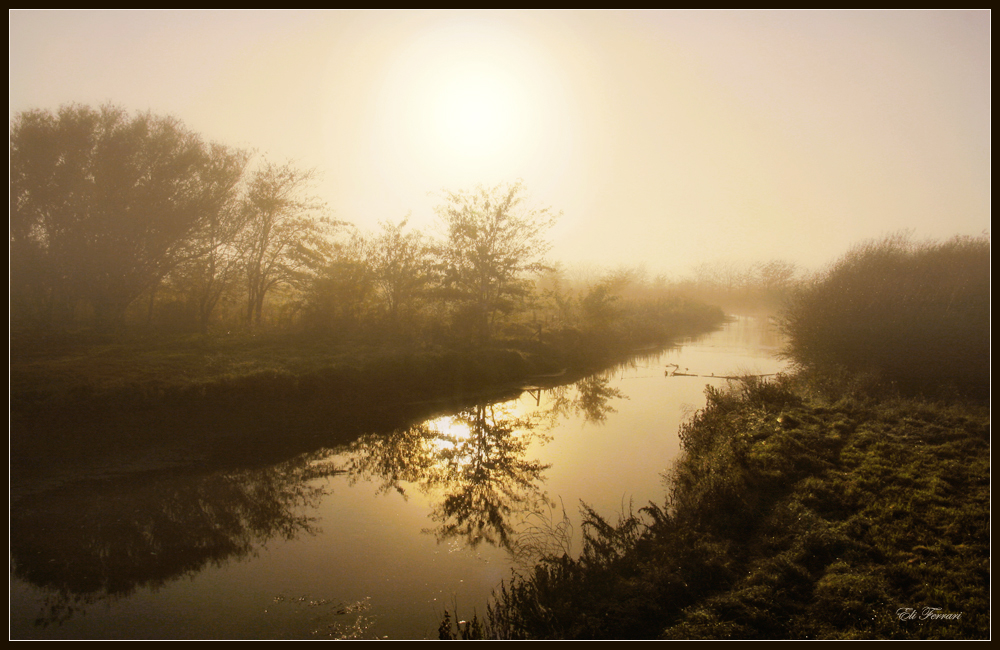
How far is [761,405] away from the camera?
43.7 feet

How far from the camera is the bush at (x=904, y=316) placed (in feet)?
41.8

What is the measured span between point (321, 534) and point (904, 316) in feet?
55.4

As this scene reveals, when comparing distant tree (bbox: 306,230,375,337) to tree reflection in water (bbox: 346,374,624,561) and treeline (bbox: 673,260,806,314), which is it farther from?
treeline (bbox: 673,260,806,314)

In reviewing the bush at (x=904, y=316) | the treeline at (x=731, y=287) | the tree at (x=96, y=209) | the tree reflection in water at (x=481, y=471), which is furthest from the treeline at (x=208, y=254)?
the treeline at (x=731, y=287)

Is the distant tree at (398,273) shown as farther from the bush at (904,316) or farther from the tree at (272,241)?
the bush at (904,316)

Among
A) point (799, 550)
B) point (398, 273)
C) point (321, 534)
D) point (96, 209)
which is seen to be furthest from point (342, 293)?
point (799, 550)

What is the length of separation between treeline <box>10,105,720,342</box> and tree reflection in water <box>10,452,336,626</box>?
9579 millimetres

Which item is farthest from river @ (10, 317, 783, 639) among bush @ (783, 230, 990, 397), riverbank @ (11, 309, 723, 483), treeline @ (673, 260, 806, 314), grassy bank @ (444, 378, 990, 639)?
treeline @ (673, 260, 806, 314)

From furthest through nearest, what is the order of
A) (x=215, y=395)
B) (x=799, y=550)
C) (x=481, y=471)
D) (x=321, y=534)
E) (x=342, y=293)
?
(x=342, y=293)
(x=215, y=395)
(x=481, y=471)
(x=321, y=534)
(x=799, y=550)

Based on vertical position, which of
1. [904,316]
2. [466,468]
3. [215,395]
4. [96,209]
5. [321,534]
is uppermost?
[96,209]

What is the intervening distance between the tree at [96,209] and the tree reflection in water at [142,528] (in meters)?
11.1

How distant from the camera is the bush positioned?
12.7 m

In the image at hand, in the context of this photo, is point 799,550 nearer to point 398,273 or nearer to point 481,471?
point 481,471

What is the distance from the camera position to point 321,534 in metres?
8.38
